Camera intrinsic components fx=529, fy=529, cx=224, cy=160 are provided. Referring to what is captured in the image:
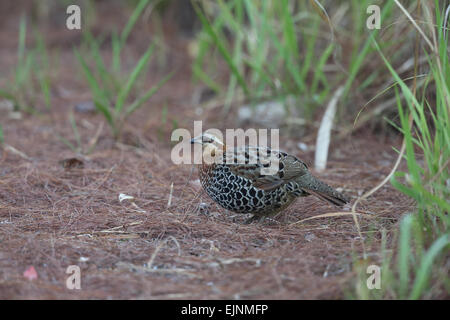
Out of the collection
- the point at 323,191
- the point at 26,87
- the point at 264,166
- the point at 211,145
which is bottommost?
the point at 323,191

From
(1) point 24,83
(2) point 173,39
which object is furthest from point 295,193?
(2) point 173,39

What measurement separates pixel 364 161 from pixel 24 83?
5105 mm

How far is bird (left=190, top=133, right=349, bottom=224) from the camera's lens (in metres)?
4.45

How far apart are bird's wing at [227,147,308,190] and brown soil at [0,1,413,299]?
38 centimetres

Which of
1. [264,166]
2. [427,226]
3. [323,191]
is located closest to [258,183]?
[264,166]

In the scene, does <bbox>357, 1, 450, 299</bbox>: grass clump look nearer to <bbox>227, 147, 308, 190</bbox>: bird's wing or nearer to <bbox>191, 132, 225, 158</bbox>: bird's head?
<bbox>227, 147, 308, 190</bbox>: bird's wing

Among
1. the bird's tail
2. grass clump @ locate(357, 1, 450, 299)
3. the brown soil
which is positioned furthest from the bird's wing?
grass clump @ locate(357, 1, 450, 299)

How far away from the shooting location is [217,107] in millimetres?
7812

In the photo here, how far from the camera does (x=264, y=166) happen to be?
4590 millimetres

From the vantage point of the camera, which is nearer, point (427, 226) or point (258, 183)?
point (427, 226)

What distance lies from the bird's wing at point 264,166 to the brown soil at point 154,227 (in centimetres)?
38

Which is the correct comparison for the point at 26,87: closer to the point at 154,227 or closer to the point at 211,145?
the point at 211,145

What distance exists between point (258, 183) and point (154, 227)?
98 cm
